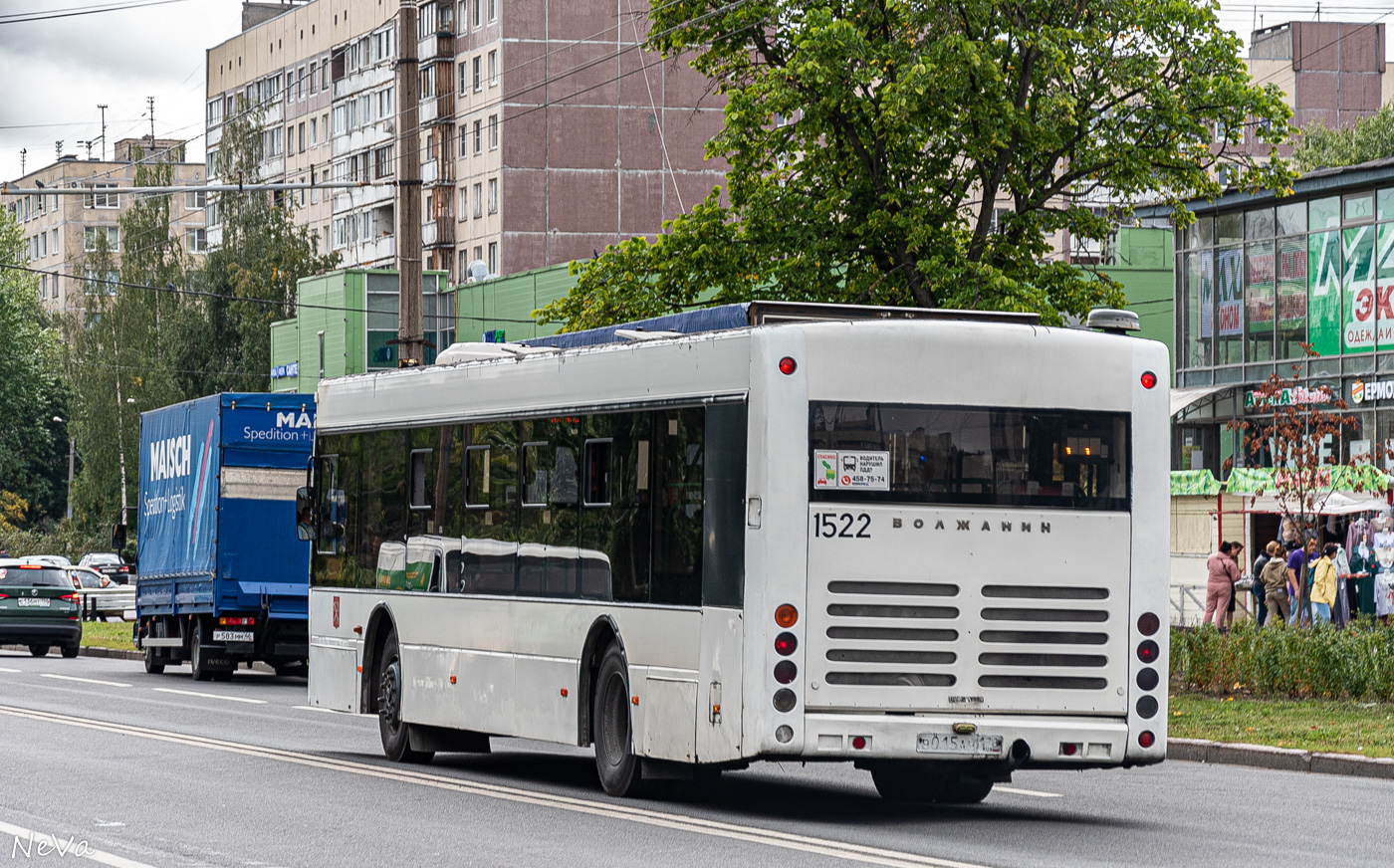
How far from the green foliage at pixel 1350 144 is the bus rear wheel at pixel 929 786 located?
61.8 metres

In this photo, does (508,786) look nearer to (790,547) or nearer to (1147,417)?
(790,547)

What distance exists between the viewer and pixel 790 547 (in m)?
12.5

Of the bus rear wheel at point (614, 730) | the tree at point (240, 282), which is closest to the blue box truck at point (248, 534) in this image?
the bus rear wheel at point (614, 730)

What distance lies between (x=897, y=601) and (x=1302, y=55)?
82855 millimetres

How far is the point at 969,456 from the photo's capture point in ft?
42.2

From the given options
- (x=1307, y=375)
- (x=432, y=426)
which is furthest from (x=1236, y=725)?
(x=1307, y=375)

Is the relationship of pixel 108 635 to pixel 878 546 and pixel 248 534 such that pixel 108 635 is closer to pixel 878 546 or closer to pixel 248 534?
pixel 248 534

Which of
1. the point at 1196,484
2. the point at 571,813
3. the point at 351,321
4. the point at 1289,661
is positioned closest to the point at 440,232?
the point at 351,321

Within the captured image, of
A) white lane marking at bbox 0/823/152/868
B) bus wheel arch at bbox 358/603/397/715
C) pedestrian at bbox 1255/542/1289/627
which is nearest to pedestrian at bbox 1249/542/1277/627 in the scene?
pedestrian at bbox 1255/542/1289/627

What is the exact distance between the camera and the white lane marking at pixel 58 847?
10.6m

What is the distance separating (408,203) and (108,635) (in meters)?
22.4

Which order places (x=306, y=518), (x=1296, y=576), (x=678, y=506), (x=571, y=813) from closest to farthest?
(x=571, y=813) < (x=678, y=506) < (x=306, y=518) < (x=1296, y=576)

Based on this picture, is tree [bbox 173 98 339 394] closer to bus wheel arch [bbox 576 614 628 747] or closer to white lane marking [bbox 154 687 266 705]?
white lane marking [bbox 154 687 266 705]

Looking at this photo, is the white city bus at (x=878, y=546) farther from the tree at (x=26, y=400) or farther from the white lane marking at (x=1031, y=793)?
the tree at (x=26, y=400)
